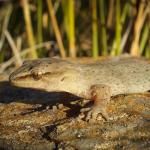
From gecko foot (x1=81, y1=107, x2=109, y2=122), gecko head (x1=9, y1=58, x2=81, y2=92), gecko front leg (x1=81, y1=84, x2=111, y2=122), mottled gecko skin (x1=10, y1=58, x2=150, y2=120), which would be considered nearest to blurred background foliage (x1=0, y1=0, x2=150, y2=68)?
mottled gecko skin (x1=10, y1=58, x2=150, y2=120)

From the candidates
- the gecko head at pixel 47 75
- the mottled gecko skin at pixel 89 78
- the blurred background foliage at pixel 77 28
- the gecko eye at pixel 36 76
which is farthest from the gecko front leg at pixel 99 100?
the blurred background foliage at pixel 77 28

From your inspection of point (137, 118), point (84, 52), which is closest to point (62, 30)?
point (84, 52)

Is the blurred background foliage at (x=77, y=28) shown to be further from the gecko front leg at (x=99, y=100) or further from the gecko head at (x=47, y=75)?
the gecko front leg at (x=99, y=100)

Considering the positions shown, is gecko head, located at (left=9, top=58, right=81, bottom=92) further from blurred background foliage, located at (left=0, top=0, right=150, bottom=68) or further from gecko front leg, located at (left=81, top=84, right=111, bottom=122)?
blurred background foliage, located at (left=0, top=0, right=150, bottom=68)

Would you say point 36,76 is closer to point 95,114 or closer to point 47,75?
point 47,75

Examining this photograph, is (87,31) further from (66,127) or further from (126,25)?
(66,127)

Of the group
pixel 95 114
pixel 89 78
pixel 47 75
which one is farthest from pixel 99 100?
pixel 47 75
